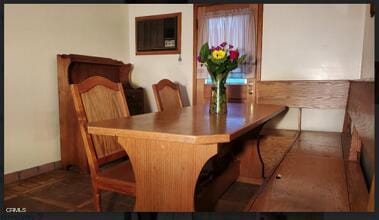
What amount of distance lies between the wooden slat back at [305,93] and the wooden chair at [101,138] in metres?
1.73

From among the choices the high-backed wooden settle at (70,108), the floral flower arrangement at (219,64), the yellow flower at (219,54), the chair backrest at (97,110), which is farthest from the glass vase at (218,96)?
the high-backed wooden settle at (70,108)

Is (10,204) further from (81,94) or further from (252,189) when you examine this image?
(252,189)

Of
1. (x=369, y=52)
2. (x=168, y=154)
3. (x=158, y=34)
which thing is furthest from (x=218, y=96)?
(x=158, y=34)

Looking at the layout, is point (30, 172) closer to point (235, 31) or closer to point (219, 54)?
point (219, 54)

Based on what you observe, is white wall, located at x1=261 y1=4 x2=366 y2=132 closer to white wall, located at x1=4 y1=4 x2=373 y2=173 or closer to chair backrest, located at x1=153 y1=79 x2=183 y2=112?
white wall, located at x1=4 y1=4 x2=373 y2=173

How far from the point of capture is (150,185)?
119cm

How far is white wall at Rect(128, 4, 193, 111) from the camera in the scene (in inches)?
132

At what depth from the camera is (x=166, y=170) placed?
1139 millimetres

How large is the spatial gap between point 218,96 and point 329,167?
2.53 ft

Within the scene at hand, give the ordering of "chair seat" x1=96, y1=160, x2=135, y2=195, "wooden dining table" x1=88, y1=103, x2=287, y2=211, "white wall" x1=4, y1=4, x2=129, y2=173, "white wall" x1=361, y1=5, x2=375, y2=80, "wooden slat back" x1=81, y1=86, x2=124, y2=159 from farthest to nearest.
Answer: "white wall" x1=4, y1=4, x2=129, y2=173
"white wall" x1=361, y1=5, x2=375, y2=80
"wooden slat back" x1=81, y1=86, x2=124, y2=159
"chair seat" x1=96, y1=160, x2=135, y2=195
"wooden dining table" x1=88, y1=103, x2=287, y2=211

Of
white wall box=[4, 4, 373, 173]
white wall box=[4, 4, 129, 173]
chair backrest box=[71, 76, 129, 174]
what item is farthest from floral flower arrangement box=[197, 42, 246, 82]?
white wall box=[4, 4, 129, 173]

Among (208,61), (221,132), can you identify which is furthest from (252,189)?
(221,132)

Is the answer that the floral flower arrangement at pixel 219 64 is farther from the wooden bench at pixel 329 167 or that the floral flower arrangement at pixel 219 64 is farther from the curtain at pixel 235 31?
the curtain at pixel 235 31

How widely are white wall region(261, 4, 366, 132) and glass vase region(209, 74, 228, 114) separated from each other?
56.7 inches
